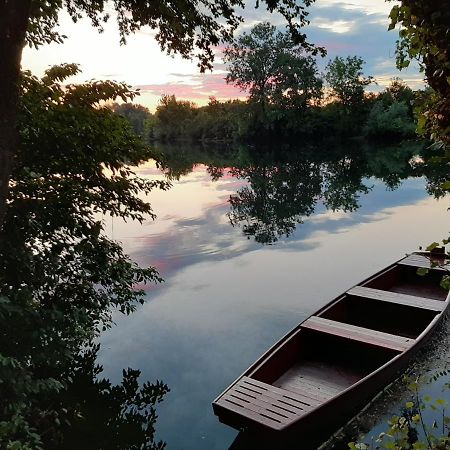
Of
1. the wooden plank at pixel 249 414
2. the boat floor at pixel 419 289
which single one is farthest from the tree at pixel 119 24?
the boat floor at pixel 419 289

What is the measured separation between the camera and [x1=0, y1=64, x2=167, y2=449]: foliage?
6137 millimetres

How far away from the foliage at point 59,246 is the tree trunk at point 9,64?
55.7 inches

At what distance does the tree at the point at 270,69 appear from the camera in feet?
222

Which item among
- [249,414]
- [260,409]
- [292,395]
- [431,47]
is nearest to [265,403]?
[260,409]

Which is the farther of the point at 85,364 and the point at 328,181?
the point at 328,181

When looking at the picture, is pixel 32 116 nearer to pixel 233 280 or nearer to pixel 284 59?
pixel 233 280

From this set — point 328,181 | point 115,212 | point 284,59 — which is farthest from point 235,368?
point 284,59

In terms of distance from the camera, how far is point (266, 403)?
6145mm

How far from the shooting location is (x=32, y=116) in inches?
256

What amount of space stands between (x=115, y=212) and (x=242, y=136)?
70030 millimetres

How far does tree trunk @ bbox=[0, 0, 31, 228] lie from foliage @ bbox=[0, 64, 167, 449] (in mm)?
1415

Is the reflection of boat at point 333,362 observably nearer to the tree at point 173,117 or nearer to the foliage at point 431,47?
the foliage at point 431,47

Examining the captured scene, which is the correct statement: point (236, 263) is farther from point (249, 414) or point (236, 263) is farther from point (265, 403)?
point (249, 414)

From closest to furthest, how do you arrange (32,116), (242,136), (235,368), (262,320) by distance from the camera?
(32,116), (235,368), (262,320), (242,136)
